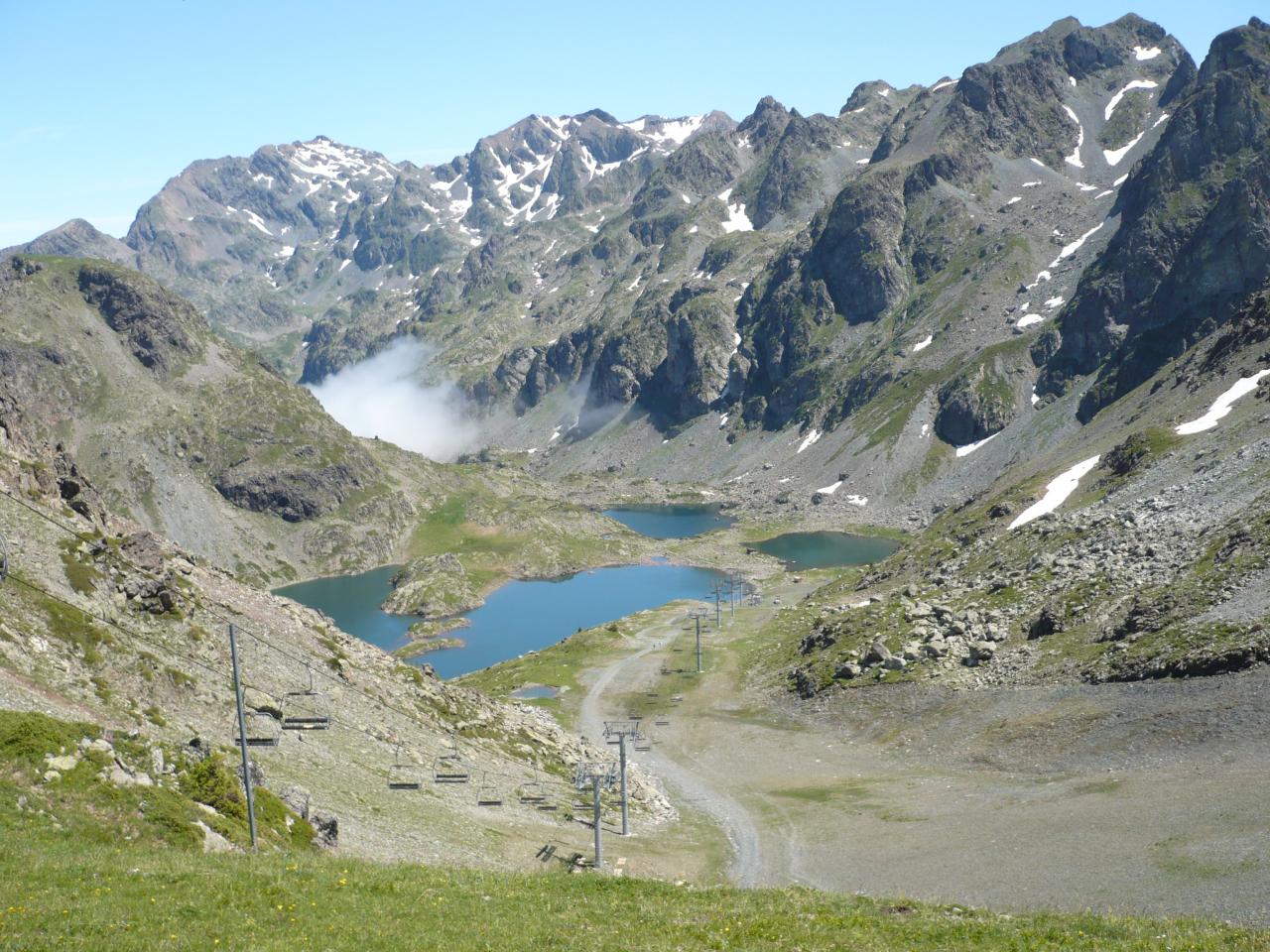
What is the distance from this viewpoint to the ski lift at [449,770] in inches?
2380

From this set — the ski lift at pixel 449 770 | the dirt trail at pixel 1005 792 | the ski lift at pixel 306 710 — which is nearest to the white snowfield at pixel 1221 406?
the dirt trail at pixel 1005 792

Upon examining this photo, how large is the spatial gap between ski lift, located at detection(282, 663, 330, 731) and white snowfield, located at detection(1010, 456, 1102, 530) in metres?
94.7

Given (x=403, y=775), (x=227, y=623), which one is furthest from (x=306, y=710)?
(x=227, y=623)

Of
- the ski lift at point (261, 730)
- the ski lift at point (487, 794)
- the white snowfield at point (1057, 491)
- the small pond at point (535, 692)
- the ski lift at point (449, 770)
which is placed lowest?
the ski lift at point (487, 794)

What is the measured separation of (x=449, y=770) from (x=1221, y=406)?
401ft

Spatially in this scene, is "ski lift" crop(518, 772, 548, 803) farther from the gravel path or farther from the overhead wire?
the gravel path

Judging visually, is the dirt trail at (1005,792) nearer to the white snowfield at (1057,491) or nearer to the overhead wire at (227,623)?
the overhead wire at (227,623)

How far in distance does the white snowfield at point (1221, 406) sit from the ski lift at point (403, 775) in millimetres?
114619

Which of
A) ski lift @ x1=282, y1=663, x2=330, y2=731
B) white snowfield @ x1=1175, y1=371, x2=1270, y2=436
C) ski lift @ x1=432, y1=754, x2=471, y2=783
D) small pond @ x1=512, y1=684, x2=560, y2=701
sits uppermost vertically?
white snowfield @ x1=1175, y1=371, x2=1270, y2=436

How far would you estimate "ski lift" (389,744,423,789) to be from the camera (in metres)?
56.2

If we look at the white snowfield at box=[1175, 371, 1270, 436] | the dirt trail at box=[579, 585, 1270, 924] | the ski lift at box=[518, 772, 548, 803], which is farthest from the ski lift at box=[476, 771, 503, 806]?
the white snowfield at box=[1175, 371, 1270, 436]

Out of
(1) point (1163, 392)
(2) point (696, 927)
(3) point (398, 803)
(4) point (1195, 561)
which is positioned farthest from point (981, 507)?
(2) point (696, 927)

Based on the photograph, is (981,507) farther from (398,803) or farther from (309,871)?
(309,871)

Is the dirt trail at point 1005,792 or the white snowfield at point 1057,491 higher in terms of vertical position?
the white snowfield at point 1057,491
